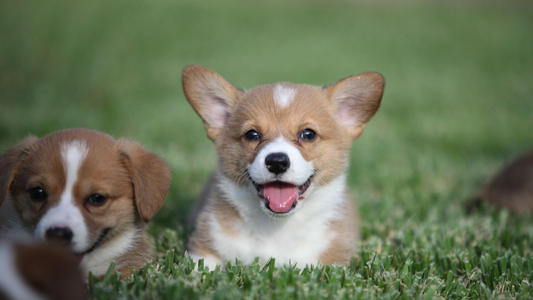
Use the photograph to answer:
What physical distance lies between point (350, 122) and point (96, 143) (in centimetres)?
199

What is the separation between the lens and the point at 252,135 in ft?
11.8

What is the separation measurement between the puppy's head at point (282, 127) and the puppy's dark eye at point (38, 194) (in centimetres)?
126

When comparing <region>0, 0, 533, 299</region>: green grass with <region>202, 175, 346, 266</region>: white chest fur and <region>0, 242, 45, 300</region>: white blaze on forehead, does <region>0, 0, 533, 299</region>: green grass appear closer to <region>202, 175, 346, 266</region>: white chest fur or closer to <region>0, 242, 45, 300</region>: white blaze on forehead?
<region>202, 175, 346, 266</region>: white chest fur

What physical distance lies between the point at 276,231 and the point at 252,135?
0.72 m

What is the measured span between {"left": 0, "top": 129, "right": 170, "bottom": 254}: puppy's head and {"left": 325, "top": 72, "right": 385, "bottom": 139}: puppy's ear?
1.51 metres

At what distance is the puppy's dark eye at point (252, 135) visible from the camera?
356cm

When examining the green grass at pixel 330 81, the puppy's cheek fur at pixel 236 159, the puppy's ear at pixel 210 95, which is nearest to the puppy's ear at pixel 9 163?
the green grass at pixel 330 81

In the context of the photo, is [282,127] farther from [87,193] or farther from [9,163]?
[9,163]

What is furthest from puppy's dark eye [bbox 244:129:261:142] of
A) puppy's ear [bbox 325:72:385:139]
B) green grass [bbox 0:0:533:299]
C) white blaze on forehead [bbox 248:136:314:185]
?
puppy's ear [bbox 325:72:385:139]

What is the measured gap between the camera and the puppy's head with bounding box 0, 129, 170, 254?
292cm

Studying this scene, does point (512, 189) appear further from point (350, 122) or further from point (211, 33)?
point (211, 33)

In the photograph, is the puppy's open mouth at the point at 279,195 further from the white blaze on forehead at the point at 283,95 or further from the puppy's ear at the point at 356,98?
the puppy's ear at the point at 356,98

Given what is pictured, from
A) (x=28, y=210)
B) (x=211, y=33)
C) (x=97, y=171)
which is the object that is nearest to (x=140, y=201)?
(x=97, y=171)

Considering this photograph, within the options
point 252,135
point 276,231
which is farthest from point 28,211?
point 276,231
